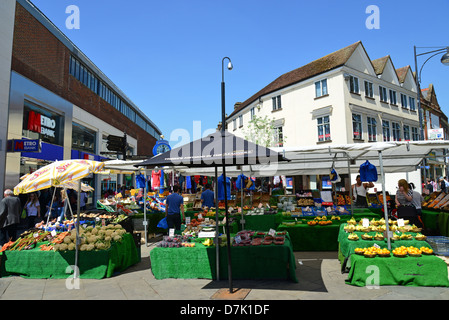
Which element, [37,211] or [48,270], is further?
[37,211]

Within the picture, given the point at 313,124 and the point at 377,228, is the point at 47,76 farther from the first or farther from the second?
the point at 313,124

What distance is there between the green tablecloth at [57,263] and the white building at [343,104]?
20.3 metres

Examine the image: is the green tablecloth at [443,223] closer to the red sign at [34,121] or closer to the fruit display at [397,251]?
the fruit display at [397,251]

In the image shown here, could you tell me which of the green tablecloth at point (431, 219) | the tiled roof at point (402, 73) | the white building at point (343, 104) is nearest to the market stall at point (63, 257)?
the green tablecloth at point (431, 219)

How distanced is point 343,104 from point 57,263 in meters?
22.2

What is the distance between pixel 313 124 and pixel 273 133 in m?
4.18

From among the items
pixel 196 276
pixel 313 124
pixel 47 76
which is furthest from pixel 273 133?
pixel 196 276

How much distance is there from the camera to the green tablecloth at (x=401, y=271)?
494cm

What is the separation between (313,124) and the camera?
24938 millimetres

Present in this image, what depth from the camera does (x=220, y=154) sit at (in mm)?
4766

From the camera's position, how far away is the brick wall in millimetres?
14391

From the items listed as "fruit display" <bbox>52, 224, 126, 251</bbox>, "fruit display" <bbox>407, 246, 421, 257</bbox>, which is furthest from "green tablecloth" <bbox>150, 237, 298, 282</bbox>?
"fruit display" <bbox>407, 246, 421, 257</bbox>

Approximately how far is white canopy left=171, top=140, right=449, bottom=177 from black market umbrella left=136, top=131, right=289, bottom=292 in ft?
8.78

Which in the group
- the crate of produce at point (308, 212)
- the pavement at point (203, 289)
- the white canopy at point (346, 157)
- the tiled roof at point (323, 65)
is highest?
the tiled roof at point (323, 65)
